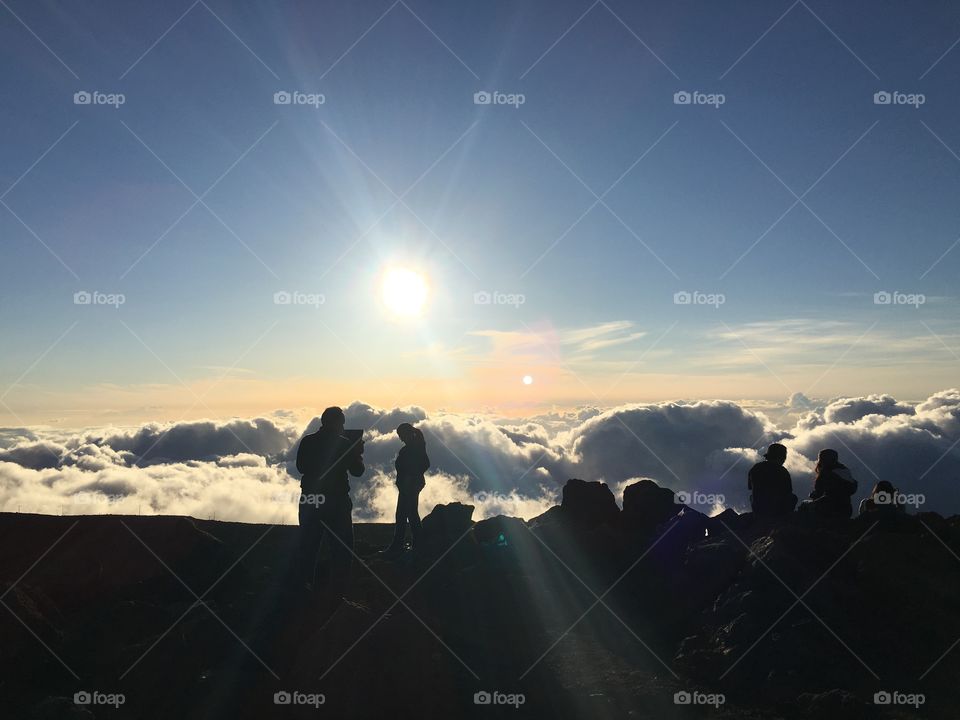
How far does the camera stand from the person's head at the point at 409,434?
14826 millimetres

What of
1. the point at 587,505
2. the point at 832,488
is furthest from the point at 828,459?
the point at 587,505

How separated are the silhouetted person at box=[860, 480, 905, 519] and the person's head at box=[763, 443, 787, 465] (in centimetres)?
187

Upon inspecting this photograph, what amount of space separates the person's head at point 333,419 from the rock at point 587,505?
8423mm

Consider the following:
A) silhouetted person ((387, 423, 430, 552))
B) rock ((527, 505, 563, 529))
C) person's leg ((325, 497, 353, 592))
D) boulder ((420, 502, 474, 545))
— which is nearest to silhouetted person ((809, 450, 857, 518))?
rock ((527, 505, 563, 529))

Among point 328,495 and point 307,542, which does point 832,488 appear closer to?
point 328,495

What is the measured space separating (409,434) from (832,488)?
9.92 meters

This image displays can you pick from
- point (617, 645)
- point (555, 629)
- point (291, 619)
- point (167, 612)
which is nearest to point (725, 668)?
point (617, 645)

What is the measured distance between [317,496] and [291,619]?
2.22m

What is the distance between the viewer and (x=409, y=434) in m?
14.9

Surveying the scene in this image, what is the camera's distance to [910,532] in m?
13.0

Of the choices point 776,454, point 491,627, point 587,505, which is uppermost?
point 776,454

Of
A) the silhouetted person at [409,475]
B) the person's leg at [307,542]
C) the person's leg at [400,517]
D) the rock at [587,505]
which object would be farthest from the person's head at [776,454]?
the person's leg at [307,542]

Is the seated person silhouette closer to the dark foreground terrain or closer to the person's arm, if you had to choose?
the dark foreground terrain

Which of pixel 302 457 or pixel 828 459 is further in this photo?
pixel 828 459
